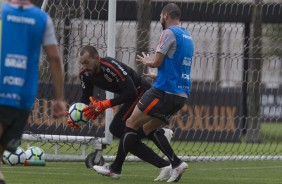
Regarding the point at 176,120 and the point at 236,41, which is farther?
the point at 176,120

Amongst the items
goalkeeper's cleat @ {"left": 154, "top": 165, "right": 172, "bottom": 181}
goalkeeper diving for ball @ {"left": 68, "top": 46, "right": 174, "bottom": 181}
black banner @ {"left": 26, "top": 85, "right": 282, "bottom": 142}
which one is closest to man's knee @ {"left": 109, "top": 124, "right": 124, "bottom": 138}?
goalkeeper diving for ball @ {"left": 68, "top": 46, "right": 174, "bottom": 181}

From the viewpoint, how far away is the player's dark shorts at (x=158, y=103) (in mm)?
10414

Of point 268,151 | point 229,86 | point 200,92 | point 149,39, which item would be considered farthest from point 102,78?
point 229,86

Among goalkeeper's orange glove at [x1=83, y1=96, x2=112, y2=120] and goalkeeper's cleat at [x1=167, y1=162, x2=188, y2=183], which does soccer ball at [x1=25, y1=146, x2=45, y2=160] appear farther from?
goalkeeper's cleat at [x1=167, y1=162, x2=188, y2=183]

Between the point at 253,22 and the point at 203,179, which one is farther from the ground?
the point at 253,22

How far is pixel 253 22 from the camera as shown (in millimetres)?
16766

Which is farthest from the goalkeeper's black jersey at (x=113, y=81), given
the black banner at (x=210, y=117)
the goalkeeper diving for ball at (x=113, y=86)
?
the black banner at (x=210, y=117)

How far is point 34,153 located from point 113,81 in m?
1.59

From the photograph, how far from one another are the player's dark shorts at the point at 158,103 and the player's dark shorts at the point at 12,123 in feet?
10.3

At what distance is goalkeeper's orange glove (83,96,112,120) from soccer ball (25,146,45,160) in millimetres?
1107

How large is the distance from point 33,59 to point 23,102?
33cm

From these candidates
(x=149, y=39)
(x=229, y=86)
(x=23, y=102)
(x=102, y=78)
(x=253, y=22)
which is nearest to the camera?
(x=23, y=102)

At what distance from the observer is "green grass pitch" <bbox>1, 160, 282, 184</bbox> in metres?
10.5

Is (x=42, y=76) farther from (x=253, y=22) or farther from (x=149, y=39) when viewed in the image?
(x=253, y=22)
